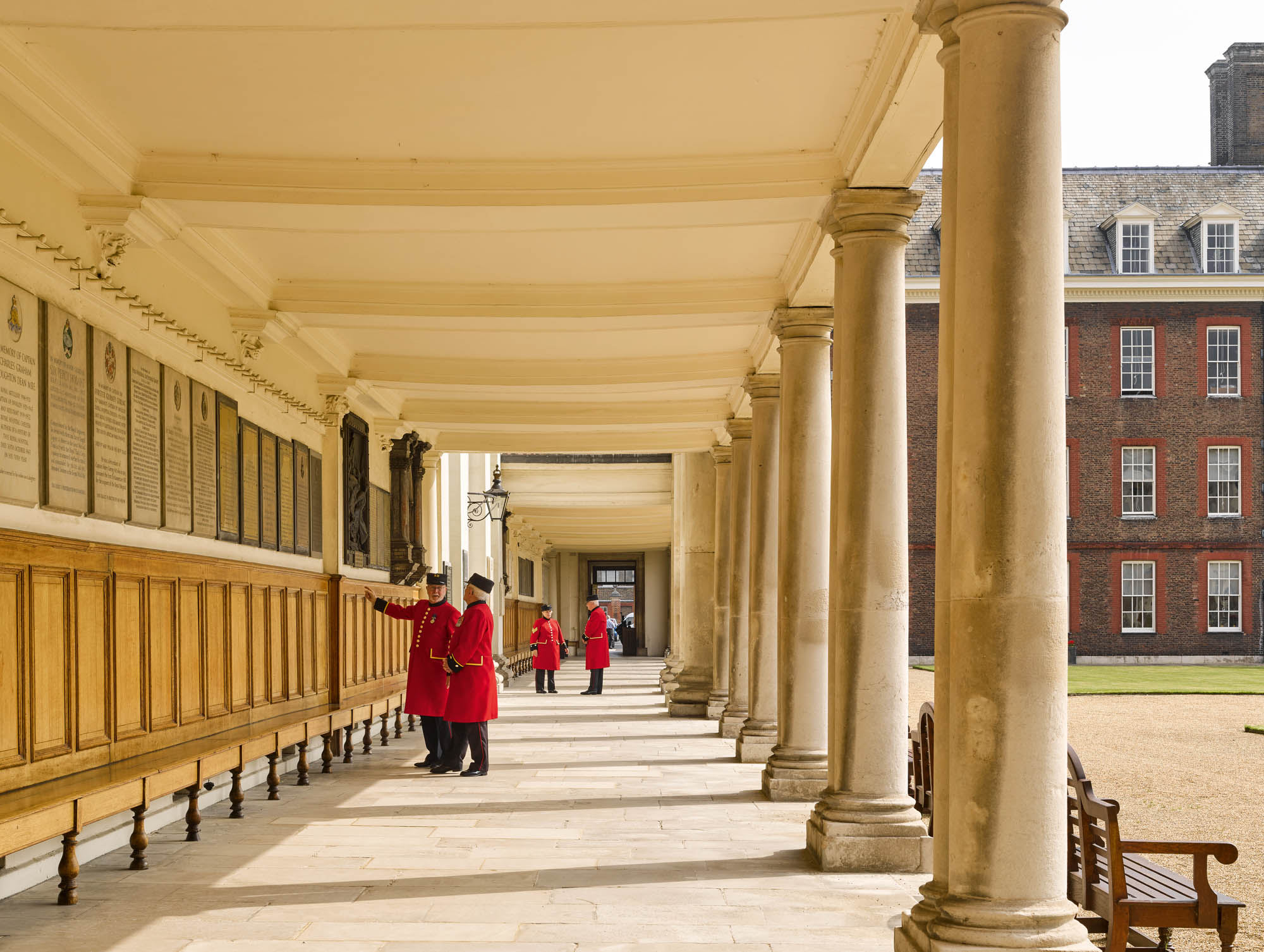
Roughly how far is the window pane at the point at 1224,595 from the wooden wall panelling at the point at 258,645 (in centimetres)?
3608

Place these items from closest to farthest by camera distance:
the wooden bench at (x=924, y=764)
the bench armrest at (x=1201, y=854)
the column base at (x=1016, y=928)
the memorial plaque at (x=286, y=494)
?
the column base at (x=1016, y=928) → the bench armrest at (x=1201, y=854) → the wooden bench at (x=924, y=764) → the memorial plaque at (x=286, y=494)

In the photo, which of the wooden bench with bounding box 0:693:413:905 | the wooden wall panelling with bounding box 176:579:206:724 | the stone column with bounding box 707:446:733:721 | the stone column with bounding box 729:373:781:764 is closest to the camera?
the wooden bench with bounding box 0:693:413:905

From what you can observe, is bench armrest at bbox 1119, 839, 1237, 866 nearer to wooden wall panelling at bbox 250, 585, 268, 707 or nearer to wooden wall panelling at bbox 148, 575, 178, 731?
wooden wall panelling at bbox 148, 575, 178, 731

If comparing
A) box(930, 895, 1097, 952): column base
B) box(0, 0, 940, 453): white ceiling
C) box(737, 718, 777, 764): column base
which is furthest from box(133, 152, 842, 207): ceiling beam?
box(737, 718, 777, 764): column base

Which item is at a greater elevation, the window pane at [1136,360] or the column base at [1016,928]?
the window pane at [1136,360]

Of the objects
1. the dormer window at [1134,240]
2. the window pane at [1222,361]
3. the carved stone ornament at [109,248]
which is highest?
the dormer window at [1134,240]

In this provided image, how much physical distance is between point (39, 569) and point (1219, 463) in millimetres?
40631

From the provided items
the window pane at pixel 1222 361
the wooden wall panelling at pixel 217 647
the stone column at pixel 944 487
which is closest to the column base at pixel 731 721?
the wooden wall panelling at pixel 217 647

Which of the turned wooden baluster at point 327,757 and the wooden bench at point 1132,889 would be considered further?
the turned wooden baluster at point 327,757

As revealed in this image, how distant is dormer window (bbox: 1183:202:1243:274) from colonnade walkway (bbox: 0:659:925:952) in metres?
35.0

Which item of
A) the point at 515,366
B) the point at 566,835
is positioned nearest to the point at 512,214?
the point at 566,835

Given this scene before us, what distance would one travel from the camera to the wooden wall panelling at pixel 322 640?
14.0 meters

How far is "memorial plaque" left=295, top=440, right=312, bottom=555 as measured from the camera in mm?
13578

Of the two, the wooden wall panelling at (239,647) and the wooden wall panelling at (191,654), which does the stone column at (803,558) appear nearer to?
the wooden wall panelling at (239,647)
